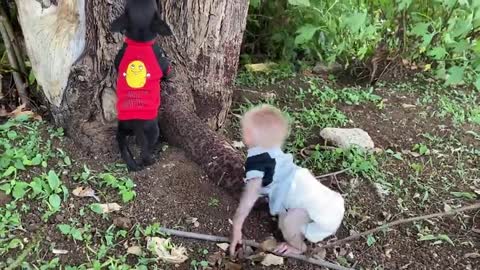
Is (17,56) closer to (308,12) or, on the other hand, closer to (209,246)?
(209,246)

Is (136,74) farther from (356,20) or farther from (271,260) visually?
(356,20)

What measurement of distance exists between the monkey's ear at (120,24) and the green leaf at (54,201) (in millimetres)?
909

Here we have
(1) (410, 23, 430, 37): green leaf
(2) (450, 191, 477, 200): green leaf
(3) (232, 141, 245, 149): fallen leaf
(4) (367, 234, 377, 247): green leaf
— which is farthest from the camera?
(1) (410, 23, 430, 37): green leaf

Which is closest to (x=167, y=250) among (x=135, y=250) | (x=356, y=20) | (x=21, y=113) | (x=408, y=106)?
(x=135, y=250)

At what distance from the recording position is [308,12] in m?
4.95

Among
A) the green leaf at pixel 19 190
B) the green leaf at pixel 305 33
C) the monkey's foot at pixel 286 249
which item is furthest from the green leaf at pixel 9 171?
the green leaf at pixel 305 33

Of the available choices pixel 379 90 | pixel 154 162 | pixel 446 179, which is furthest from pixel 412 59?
pixel 154 162

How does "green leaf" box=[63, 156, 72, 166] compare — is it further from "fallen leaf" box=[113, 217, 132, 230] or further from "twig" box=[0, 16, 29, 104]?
"twig" box=[0, 16, 29, 104]

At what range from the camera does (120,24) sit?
299 centimetres

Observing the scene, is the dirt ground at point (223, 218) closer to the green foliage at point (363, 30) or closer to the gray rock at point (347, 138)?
the gray rock at point (347, 138)

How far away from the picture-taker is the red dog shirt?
3068mm

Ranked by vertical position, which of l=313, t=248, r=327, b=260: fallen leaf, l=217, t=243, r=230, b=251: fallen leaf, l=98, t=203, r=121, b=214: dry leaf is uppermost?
l=98, t=203, r=121, b=214: dry leaf

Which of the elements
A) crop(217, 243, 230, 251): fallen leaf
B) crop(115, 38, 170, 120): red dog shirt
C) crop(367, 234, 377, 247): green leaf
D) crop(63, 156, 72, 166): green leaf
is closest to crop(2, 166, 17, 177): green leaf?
crop(63, 156, 72, 166): green leaf

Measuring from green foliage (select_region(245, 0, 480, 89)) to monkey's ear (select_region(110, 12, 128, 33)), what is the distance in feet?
5.87
